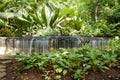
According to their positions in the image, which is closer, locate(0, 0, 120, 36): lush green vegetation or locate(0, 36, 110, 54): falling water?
locate(0, 36, 110, 54): falling water

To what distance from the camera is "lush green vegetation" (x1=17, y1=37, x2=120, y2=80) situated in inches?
185

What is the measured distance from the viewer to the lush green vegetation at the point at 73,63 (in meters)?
4.71

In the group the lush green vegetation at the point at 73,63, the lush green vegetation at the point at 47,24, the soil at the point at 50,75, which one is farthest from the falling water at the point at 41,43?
the soil at the point at 50,75

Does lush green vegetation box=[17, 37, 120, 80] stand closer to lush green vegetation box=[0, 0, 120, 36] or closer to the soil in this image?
the soil

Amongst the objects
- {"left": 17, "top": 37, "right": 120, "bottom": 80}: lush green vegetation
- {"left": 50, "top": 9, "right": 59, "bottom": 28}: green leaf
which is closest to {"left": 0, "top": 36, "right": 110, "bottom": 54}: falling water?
{"left": 50, "top": 9, "right": 59, "bottom": 28}: green leaf

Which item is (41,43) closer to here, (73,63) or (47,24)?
(47,24)

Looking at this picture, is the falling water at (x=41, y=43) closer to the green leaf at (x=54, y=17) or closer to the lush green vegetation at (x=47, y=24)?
the lush green vegetation at (x=47, y=24)

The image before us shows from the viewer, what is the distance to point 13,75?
4.89 metres

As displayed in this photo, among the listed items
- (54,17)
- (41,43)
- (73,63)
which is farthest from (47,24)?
(73,63)

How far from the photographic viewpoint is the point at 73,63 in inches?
190

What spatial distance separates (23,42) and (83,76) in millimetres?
4631

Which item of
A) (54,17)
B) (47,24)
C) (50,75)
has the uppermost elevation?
(54,17)

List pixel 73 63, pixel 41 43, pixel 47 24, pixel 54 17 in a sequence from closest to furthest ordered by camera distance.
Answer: pixel 73 63
pixel 41 43
pixel 54 17
pixel 47 24

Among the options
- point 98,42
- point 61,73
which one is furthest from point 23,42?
point 61,73
